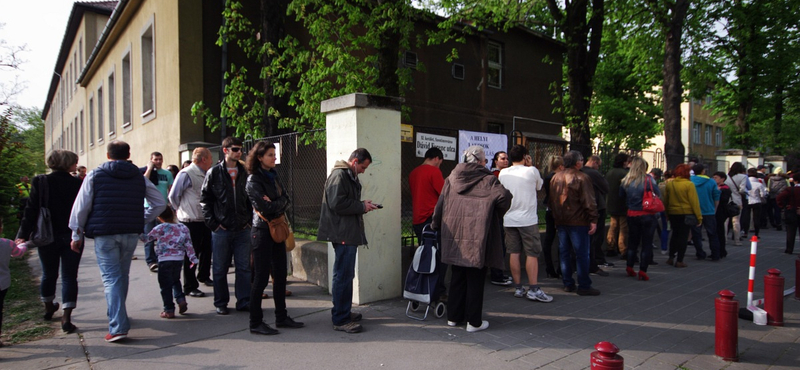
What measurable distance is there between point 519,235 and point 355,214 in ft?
7.76

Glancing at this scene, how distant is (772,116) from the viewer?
76.1 ft

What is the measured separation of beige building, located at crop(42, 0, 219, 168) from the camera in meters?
12.3

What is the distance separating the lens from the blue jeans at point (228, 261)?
536cm

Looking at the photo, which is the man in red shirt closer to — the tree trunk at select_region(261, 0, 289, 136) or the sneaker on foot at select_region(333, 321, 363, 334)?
the sneaker on foot at select_region(333, 321, 363, 334)

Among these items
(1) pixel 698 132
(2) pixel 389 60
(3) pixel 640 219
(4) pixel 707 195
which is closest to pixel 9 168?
(2) pixel 389 60

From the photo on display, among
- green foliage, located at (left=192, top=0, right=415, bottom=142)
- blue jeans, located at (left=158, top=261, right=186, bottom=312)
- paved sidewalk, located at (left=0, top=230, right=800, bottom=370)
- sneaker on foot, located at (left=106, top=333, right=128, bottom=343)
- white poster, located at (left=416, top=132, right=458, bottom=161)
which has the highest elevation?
green foliage, located at (left=192, top=0, right=415, bottom=142)

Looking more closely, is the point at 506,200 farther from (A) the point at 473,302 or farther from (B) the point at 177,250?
(B) the point at 177,250

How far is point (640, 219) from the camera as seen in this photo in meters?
7.21

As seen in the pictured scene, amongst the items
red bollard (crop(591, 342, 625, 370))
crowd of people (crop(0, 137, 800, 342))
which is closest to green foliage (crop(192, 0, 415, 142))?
crowd of people (crop(0, 137, 800, 342))

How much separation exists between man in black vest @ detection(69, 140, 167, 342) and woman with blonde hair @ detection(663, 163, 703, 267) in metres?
7.84

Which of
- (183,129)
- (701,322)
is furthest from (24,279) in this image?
(701,322)

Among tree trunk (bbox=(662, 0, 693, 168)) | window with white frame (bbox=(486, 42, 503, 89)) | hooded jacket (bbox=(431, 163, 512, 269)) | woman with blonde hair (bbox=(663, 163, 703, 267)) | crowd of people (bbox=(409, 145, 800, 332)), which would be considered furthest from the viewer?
window with white frame (bbox=(486, 42, 503, 89))

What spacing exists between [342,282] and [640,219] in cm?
481

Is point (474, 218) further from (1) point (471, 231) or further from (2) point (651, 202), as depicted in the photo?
(2) point (651, 202)
